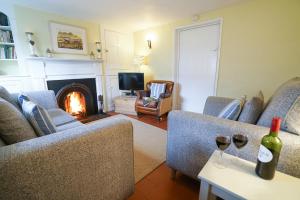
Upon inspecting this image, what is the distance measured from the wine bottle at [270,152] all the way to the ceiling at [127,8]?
246 cm

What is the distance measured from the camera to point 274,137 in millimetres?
750

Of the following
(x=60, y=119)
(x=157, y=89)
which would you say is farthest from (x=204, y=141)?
(x=157, y=89)

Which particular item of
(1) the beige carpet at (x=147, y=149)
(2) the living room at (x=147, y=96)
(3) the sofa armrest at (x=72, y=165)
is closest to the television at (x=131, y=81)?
(2) the living room at (x=147, y=96)

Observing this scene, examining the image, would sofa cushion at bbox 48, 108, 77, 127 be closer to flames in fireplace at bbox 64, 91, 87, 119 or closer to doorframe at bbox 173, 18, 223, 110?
flames in fireplace at bbox 64, 91, 87, 119

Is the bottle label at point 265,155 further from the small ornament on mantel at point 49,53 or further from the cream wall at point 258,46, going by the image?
the small ornament on mantel at point 49,53

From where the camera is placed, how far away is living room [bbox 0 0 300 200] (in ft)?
2.64

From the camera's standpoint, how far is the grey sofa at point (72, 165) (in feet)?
2.14

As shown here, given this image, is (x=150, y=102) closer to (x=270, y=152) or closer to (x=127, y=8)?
(x=127, y=8)

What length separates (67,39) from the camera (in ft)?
10.2

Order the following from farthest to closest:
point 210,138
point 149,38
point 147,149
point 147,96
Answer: point 149,38, point 147,96, point 147,149, point 210,138

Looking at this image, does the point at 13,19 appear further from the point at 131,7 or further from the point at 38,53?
the point at 131,7

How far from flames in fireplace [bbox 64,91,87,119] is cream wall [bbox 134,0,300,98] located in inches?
122

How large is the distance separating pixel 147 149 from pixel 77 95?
→ 2.29m

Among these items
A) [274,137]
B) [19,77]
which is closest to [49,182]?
[274,137]
